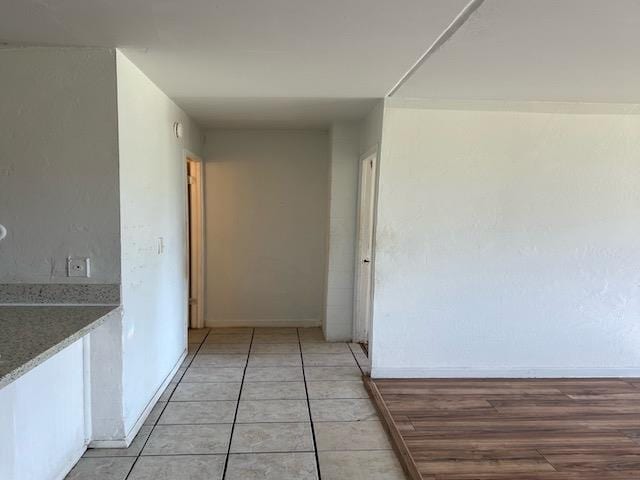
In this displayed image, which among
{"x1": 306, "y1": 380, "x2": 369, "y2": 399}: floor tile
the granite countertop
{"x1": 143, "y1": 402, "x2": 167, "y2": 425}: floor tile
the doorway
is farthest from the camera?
the doorway

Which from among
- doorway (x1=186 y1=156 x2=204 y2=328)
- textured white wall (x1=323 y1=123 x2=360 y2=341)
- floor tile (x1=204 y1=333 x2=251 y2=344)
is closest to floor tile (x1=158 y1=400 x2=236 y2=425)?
floor tile (x1=204 y1=333 x2=251 y2=344)

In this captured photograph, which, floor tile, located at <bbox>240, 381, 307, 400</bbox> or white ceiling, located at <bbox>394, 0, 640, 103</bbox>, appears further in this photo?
floor tile, located at <bbox>240, 381, 307, 400</bbox>

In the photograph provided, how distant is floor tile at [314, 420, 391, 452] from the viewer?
2398 mm

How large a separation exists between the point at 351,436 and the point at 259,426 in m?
0.56

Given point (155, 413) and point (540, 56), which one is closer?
point (540, 56)

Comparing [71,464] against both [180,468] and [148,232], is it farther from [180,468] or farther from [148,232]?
[148,232]

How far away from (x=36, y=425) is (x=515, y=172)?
130 inches

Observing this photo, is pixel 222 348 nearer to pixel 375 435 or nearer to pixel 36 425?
pixel 375 435

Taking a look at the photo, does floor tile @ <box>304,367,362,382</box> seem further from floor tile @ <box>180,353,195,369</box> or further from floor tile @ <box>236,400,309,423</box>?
floor tile @ <box>180,353,195,369</box>

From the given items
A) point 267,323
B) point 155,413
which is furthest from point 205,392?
point 267,323

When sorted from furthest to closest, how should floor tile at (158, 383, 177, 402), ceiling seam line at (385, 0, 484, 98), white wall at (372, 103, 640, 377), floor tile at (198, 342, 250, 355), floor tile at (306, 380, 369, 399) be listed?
1. floor tile at (198, 342, 250, 355)
2. white wall at (372, 103, 640, 377)
3. floor tile at (306, 380, 369, 399)
4. floor tile at (158, 383, 177, 402)
5. ceiling seam line at (385, 0, 484, 98)

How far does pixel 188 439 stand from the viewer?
96.0 inches

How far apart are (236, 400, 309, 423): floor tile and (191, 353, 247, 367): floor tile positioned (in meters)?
0.73

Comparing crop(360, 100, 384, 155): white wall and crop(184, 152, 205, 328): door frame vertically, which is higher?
crop(360, 100, 384, 155): white wall
